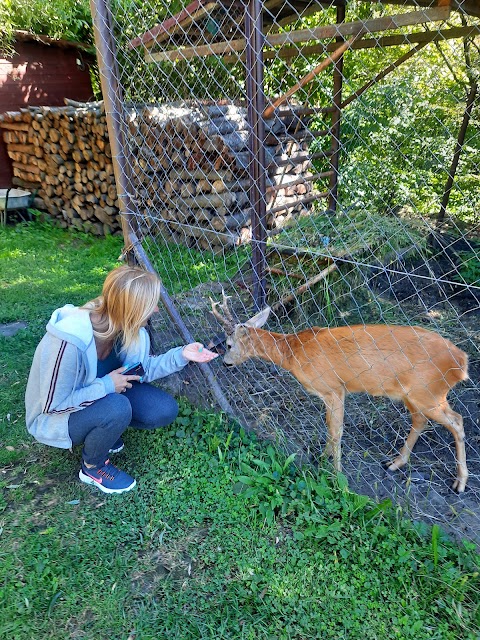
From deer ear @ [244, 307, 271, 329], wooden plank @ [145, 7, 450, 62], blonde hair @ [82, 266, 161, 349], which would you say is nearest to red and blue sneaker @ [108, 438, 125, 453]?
blonde hair @ [82, 266, 161, 349]

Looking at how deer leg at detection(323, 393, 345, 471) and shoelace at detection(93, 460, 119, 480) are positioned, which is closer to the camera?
shoelace at detection(93, 460, 119, 480)

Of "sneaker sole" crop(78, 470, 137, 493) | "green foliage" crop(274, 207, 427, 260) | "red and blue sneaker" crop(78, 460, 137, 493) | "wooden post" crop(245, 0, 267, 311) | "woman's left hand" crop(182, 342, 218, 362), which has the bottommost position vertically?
"sneaker sole" crop(78, 470, 137, 493)

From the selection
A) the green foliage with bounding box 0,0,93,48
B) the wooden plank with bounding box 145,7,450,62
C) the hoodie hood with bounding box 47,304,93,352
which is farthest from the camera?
the green foliage with bounding box 0,0,93,48

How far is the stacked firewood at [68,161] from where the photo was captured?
308 inches

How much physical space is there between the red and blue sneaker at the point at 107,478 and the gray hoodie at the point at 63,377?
0.90ft

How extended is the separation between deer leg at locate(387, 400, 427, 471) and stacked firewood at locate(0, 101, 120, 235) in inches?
242

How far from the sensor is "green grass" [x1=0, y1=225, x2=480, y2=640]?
2180mm

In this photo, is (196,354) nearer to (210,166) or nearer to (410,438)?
(410,438)

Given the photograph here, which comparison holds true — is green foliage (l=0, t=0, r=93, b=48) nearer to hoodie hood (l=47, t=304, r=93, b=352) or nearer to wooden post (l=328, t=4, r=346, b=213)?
wooden post (l=328, t=4, r=346, b=213)

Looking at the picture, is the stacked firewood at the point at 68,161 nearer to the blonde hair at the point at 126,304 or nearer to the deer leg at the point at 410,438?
the blonde hair at the point at 126,304

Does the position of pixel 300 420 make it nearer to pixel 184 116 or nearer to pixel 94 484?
pixel 94 484

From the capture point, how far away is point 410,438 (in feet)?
10.2

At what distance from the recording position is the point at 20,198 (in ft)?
28.8

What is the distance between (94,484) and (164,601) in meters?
0.91
